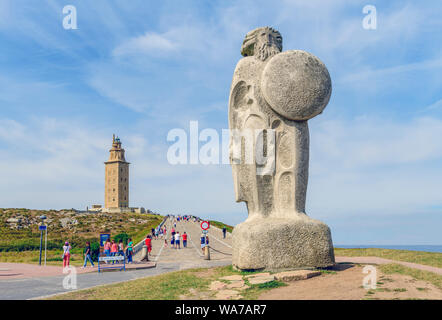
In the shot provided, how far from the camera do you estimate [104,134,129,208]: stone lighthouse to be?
10081 centimetres

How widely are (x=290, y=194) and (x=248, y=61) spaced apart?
3.72 metres

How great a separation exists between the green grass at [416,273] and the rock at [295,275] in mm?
1740

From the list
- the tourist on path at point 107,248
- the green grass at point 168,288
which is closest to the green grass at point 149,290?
the green grass at point 168,288

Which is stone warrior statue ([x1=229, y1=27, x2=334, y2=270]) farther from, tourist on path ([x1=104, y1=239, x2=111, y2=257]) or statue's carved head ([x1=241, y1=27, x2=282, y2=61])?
tourist on path ([x1=104, y1=239, x2=111, y2=257])

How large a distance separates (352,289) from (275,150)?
161 inches

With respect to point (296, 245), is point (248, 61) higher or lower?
higher

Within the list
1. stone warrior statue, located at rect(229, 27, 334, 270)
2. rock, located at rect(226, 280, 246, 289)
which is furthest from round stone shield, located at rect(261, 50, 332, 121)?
rock, located at rect(226, 280, 246, 289)

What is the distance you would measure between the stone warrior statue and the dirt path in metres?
1.11

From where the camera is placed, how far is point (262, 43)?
1112cm

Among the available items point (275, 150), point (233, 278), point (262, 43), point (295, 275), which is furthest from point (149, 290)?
point (262, 43)

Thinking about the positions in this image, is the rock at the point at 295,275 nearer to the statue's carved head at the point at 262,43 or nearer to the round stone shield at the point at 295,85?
the round stone shield at the point at 295,85
